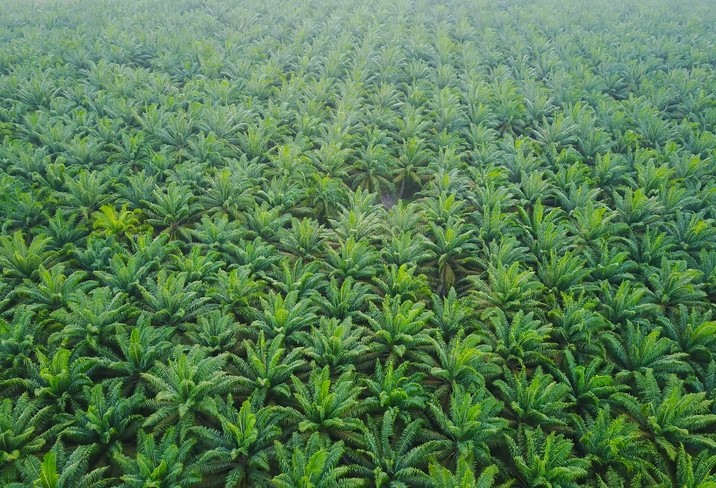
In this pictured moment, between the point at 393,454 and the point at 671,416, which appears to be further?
the point at 671,416

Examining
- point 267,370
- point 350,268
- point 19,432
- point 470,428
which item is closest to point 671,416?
point 470,428

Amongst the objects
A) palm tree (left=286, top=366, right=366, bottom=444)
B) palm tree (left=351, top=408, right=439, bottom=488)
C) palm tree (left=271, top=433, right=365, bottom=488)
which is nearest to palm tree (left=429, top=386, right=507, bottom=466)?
palm tree (left=351, top=408, right=439, bottom=488)

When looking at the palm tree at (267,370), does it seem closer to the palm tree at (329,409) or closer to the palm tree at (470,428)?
the palm tree at (329,409)

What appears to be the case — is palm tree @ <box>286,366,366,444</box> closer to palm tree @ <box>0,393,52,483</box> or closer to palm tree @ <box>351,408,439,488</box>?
palm tree @ <box>351,408,439,488</box>

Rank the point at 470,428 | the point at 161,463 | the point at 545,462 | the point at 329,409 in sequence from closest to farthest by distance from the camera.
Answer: the point at 161,463 < the point at 545,462 < the point at 470,428 < the point at 329,409

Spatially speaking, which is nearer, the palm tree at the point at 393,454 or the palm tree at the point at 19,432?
the palm tree at the point at 19,432

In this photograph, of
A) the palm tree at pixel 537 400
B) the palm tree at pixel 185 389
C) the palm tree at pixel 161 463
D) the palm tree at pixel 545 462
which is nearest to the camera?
the palm tree at pixel 161 463

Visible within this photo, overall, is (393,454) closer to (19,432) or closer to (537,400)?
(537,400)

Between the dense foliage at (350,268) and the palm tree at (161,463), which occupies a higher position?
the dense foliage at (350,268)

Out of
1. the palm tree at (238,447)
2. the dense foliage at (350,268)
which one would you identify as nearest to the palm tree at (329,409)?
the dense foliage at (350,268)

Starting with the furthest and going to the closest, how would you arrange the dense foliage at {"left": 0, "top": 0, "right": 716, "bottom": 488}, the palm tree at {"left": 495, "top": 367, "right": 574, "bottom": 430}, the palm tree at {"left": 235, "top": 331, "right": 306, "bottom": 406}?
1. the palm tree at {"left": 235, "top": 331, "right": 306, "bottom": 406}
2. the palm tree at {"left": 495, "top": 367, "right": 574, "bottom": 430}
3. the dense foliage at {"left": 0, "top": 0, "right": 716, "bottom": 488}
